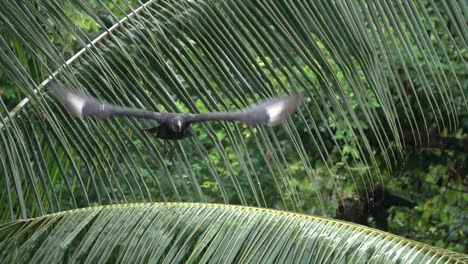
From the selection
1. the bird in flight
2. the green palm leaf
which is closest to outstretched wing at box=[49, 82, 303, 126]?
the bird in flight

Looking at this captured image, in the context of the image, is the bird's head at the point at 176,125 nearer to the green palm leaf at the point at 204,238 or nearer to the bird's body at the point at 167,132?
the bird's body at the point at 167,132

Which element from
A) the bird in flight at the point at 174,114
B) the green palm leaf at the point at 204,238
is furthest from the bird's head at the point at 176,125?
the green palm leaf at the point at 204,238

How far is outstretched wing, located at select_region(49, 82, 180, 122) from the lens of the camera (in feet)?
10.7

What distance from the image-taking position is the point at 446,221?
7.83m

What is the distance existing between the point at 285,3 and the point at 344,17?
0.69 ft

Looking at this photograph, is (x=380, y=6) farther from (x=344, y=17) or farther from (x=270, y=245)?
(x=270, y=245)

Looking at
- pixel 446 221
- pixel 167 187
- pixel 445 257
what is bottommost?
pixel 446 221

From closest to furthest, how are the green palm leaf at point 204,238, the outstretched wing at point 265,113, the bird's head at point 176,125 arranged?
1. the green palm leaf at point 204,238
2. the outstretched wing at point 265,113
3. the bird's head at point 176,125

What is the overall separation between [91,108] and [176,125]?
0.93 ft

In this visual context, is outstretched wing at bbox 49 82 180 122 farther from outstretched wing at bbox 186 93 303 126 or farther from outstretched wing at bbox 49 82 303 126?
outstretched wing at bbox 186 93 303 126

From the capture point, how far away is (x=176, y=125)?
3.42 metres

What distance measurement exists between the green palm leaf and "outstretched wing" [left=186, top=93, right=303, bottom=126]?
0.32 meters

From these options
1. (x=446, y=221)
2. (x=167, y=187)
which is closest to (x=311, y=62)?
(x=167, y=187)

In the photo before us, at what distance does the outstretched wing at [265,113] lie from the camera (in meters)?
3.21
